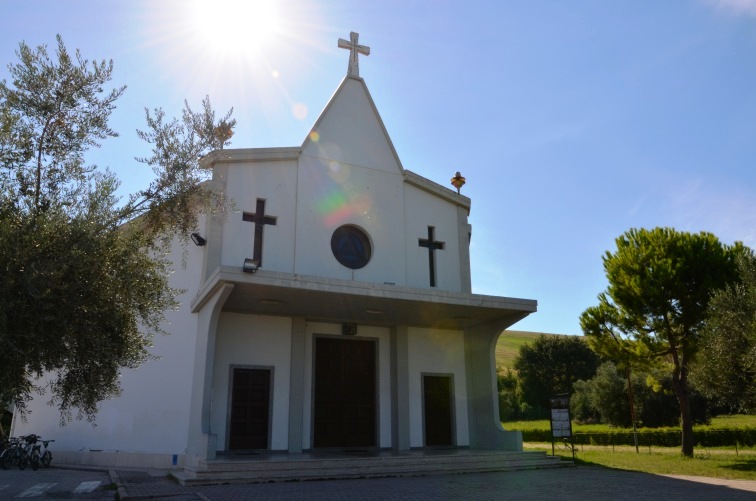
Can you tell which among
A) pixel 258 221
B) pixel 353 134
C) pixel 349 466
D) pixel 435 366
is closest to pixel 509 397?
pixel 435 366

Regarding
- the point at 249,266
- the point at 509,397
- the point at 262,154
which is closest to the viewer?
the point at 249,266

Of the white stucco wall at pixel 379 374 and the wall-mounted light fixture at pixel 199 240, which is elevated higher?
the wall-mounted light fixture at pixel 199 240

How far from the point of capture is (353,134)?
17.1 m

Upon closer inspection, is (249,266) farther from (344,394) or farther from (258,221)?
(344,394)

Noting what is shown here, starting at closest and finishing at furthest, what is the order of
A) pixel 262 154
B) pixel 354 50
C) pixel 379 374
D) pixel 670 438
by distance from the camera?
pixel 262 154 → pixel 379 374 → pixel 354 50 → pixel 670 438

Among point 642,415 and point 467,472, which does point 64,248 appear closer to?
point 467,472

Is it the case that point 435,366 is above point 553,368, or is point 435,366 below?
below

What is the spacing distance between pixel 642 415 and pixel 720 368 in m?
24.5

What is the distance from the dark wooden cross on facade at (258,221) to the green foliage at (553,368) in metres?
47.0

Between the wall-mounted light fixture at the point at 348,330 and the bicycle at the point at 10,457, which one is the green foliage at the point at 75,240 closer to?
the wall-mounted light fixture at the point at 348,330

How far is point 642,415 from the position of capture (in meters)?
36.5

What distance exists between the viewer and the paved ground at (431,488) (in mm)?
8547

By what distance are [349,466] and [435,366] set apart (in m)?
5.54

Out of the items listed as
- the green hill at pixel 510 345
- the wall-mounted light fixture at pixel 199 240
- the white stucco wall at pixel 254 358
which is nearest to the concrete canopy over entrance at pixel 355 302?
the white stucco wall at pixel 254 358
